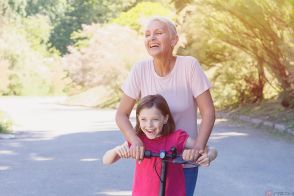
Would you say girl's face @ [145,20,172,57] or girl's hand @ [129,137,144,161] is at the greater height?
girl's face @ [145,20,172,57]

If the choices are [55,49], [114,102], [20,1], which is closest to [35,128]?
[114,102]

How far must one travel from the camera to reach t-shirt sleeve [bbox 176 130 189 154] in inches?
116

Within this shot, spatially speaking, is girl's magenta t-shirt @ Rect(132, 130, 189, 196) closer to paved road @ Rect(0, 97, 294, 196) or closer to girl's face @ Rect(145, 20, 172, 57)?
girl's face @ Rect(145, 20, 172, 57)

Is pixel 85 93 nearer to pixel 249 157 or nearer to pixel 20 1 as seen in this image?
pixel 20 1

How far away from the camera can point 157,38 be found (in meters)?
3.04

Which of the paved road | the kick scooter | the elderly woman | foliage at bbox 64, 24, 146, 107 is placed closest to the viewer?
the kick scooter

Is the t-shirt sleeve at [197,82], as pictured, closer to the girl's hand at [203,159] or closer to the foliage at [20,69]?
the girl's hand at [203,159]

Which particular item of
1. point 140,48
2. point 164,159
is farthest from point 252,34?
point 164,159

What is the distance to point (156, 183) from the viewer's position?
9.66ft

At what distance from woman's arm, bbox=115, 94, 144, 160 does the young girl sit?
1.9 inches

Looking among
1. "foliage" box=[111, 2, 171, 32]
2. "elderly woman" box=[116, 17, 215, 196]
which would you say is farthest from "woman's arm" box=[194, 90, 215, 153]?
"foliage" box=[111, 2, 171, 32]

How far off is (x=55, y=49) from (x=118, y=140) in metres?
47.1

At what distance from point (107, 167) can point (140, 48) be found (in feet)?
65.3

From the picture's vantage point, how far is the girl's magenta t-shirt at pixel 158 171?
2.95 m
